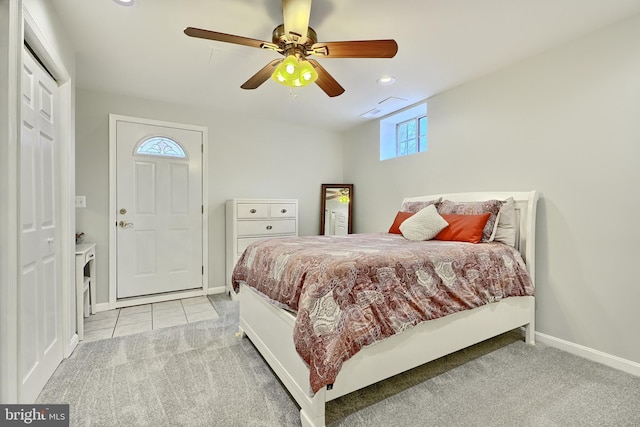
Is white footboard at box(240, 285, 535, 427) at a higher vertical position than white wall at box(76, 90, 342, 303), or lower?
lower

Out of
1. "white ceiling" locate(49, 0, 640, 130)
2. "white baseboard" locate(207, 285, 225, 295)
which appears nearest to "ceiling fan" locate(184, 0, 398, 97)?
"white ceiling" locate(49, 0, 640, 130)

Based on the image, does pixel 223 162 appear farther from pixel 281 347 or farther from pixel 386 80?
pixel 281 347

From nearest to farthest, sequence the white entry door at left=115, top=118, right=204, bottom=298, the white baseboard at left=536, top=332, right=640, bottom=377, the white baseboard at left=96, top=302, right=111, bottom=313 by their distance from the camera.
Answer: the white baseboard at left=536, top=332, right=640, bottom=377 < the white baseboard at left=96, top=302, right=111, bottom=313 < the white entry door at left=115, top=118, right=204, bottom=298

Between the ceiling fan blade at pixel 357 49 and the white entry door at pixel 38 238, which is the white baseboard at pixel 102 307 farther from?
the ceiling fan blade at pixel 357 49

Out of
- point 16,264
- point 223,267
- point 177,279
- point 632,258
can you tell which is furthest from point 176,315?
point 632,258

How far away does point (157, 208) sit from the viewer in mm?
3379

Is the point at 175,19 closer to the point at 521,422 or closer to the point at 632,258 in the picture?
the point at 521,422

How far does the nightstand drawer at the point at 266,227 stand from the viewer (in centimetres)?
348

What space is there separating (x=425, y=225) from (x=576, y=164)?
1153 mm

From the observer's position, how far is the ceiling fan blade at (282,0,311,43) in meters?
1.56

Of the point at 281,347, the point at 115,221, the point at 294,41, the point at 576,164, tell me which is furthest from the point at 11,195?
the point at 576,164

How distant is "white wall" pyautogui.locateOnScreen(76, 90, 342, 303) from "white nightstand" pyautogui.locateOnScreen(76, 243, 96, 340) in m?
0.12

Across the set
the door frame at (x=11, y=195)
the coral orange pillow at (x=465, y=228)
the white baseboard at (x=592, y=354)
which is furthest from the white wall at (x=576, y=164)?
the door frame at (x=11, y=195)

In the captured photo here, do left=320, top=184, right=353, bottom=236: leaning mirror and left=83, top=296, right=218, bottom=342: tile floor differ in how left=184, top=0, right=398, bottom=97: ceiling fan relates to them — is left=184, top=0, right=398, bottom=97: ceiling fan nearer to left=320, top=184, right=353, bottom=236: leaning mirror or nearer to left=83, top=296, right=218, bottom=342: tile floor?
left=83, top=296, right=218, bottom=342: tile floor
